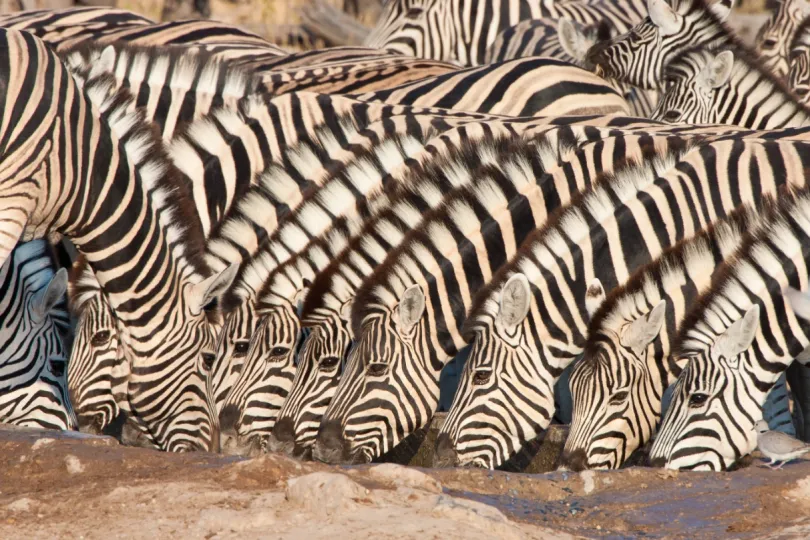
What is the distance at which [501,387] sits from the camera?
5.86 m

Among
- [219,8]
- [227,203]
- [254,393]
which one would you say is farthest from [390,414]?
[219,8]

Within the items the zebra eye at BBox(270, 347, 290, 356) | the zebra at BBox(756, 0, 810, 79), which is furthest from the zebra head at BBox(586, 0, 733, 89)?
the zebra eye at BBox(270, 347, 290, 356)

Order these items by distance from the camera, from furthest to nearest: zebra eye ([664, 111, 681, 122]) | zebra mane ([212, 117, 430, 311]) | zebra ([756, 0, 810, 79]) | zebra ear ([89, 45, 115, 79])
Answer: zebra ([756, 0, 810, 79]) < zebra eye ([664, 111, 681, 122]) < zebra ear ([89, 45, 115, 79]) < zebra mane ([212, 117, 430, 311])

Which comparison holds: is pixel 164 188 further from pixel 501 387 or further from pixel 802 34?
pixel 802 34

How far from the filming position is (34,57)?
5918 millimetres

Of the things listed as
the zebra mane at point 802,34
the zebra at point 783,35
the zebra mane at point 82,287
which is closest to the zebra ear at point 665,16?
the zebra mane at point 802,34

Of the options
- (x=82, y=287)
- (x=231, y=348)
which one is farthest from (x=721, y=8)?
(x=82, y=287)

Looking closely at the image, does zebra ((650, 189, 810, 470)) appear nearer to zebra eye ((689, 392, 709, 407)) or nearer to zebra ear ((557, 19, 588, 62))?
zebra eye ((689, 392, 709, 407))

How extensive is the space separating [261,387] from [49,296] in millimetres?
1236

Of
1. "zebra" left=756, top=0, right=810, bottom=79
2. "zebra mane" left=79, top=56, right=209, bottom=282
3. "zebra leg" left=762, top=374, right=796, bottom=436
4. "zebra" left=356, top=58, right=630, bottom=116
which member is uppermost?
"zebra" left=756, top=0, right=810, bottom=79

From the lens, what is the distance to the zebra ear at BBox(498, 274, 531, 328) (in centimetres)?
581

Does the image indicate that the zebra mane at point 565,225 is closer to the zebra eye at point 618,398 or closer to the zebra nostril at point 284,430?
the zebra eye at point 618,398

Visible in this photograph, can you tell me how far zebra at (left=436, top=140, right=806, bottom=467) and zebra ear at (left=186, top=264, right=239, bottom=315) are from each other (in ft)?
4.52

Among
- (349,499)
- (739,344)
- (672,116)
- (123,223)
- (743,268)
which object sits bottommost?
(349,499)
